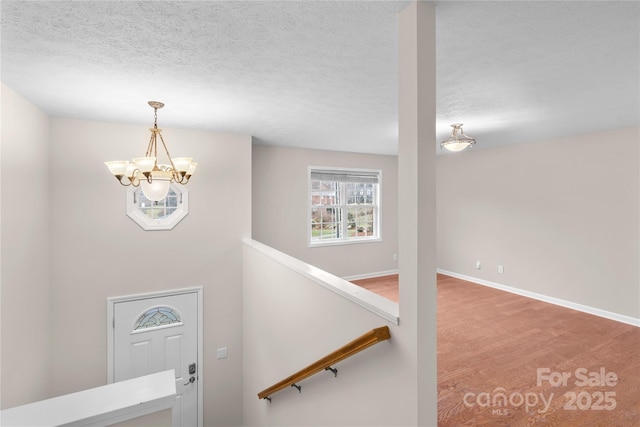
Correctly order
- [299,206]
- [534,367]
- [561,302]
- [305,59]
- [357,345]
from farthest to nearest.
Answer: [299,206] < [561,302] < [534,367] < [305,59] < [357,345]

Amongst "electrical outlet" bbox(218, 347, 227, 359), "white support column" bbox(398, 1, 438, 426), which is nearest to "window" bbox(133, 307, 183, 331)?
"electrical outlet" bbox(218, 347, 227, 359)

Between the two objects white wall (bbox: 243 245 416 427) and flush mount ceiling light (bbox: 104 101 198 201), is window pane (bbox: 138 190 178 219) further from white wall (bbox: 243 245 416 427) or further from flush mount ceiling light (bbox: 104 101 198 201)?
flush mount ceiling light (bbox: 104 101 198 201)

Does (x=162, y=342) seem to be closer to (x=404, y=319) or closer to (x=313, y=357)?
(x=313, y=357)

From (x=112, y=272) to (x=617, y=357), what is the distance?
5.48m

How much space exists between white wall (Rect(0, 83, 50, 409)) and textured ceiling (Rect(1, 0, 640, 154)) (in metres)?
0.31

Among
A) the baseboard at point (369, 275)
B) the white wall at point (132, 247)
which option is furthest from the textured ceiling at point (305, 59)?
the baseboard at point (369, 275)

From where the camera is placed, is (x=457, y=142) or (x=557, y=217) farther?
(x=557, y=217)

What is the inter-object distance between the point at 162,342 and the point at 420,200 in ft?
12.7

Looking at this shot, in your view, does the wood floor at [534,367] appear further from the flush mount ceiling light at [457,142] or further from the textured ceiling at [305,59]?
the textured ceiling at [305,59]

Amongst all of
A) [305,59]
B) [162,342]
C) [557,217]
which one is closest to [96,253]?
[162,342]

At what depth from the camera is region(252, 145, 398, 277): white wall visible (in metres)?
4.96

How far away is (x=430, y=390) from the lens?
134 cm

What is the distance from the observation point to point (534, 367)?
2.71 m

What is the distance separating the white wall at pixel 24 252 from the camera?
2457mm
